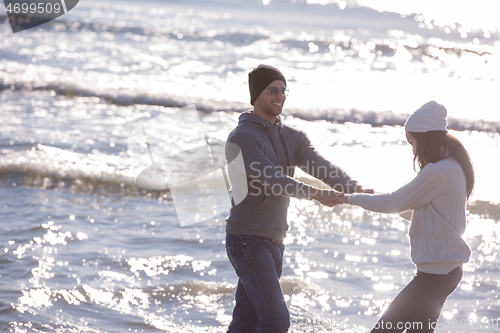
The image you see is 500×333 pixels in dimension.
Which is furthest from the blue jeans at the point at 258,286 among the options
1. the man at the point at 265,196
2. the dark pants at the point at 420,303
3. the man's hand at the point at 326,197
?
the dark pants at the point at 420,303

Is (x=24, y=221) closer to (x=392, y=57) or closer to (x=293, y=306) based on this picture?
(x=293, y=306)

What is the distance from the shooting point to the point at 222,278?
19.9 ft

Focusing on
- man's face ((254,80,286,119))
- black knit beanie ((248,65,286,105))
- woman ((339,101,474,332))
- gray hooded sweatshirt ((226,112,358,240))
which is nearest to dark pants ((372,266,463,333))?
woman ((339,101,474,332))

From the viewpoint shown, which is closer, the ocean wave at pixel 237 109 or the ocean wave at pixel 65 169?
the ocean wave at pixel 65 169

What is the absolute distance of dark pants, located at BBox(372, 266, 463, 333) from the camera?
3.43 m

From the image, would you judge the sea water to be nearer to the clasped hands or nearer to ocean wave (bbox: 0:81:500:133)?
ocean wave (bbox: 0:81:500:133)

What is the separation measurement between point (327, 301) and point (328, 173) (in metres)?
2.17

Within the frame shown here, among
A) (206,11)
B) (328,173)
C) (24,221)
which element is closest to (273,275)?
(328,173)

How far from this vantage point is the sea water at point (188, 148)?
5465mm

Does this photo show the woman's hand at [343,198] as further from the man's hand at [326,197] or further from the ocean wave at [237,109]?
the ocean wave at [237,109]

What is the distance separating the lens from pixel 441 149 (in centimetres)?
342

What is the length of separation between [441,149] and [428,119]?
0.21m

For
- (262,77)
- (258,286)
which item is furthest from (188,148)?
(258,286)

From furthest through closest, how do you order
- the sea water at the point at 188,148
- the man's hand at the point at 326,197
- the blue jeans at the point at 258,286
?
the sea water at the point at 188,148 < the man's hand at the point at 326,197 < the blue jeans at the point at 258,286
